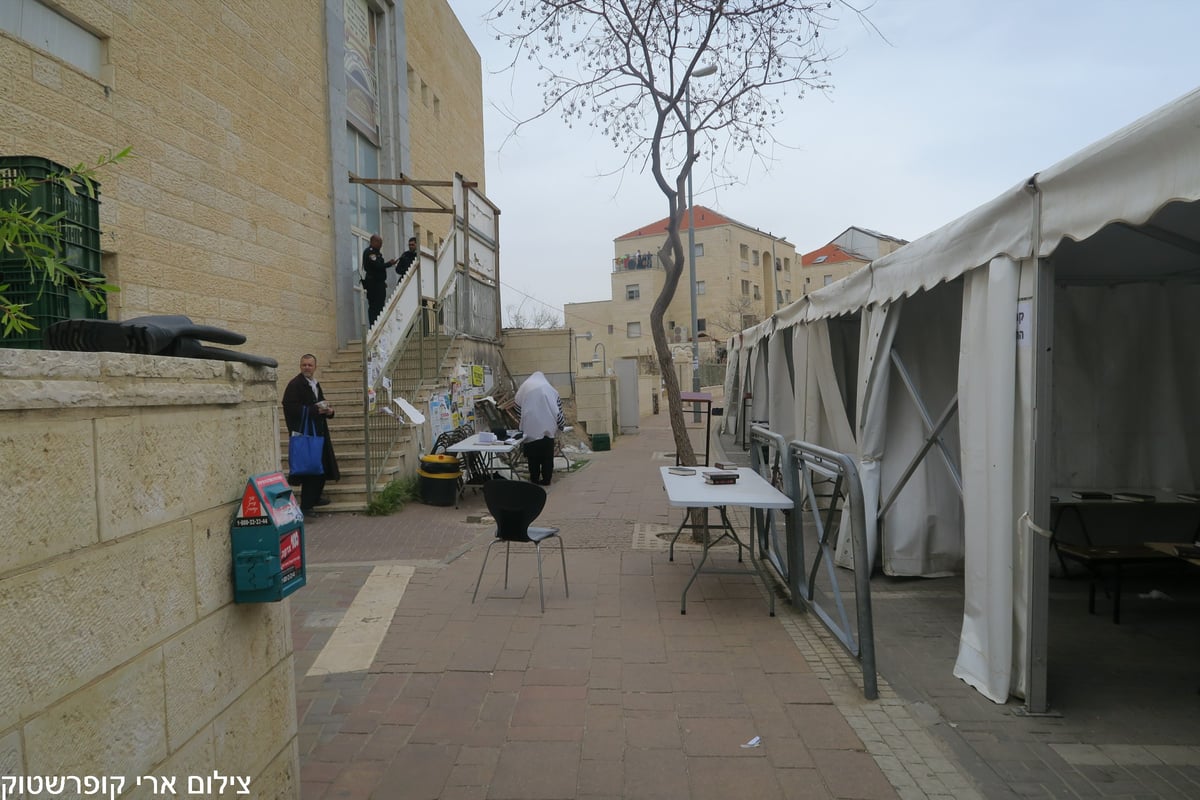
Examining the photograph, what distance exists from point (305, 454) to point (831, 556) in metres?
5.83

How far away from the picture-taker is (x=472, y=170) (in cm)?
2192

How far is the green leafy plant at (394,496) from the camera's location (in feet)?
28.9

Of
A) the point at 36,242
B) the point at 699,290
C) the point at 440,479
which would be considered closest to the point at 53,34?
the point at 440,479

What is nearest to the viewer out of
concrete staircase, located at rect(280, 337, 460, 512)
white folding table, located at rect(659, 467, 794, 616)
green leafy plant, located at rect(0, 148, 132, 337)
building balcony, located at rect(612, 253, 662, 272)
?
green leafy plant, located at rect(0, 148, 132, 337)

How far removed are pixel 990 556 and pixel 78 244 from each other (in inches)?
168

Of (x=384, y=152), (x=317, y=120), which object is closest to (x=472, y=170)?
(x=384, y=152)

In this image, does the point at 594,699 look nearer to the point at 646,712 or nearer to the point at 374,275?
the point at 646,712

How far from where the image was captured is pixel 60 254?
2467mm

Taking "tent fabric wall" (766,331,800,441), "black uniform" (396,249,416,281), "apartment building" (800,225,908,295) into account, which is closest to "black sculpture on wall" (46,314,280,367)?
"tent fabric wall" (766,331,800,441)

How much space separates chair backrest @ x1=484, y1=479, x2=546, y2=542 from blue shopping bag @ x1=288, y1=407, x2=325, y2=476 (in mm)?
3644

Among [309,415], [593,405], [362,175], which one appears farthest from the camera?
[593,405]

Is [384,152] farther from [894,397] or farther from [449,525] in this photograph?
[894,397]

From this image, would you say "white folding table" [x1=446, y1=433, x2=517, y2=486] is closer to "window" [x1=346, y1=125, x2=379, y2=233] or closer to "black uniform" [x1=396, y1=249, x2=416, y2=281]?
"black uniform" [x1=396, y1=249, x2=416, y2=281]

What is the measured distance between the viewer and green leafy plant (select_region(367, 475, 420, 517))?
8.82 meters
